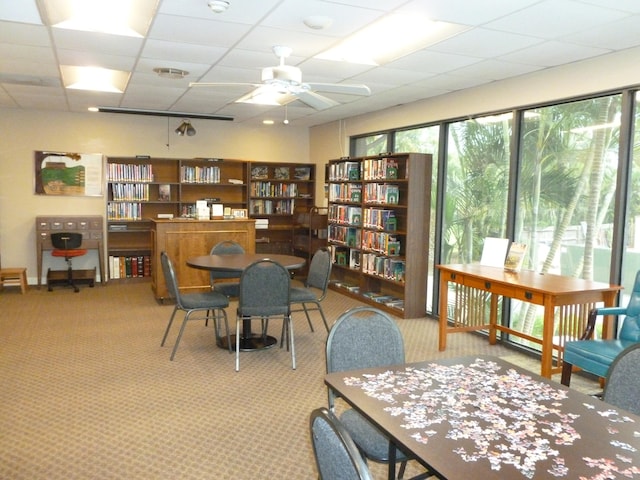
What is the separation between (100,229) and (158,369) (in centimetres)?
418

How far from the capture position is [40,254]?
7.54m

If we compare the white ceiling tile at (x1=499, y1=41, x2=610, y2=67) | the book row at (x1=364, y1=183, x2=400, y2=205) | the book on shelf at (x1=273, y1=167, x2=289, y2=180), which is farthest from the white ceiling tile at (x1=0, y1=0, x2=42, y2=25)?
the book on shelf at (x1=273, y1=167, x2=289, y2=180)

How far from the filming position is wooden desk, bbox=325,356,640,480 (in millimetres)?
1553

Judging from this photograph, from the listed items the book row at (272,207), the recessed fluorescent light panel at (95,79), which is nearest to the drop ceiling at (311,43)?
the recessed fluorescent light panel at (95,79)

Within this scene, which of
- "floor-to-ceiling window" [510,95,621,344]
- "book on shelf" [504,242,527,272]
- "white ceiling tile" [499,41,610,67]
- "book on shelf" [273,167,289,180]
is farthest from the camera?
"book on shelf" [273,167,289,180]

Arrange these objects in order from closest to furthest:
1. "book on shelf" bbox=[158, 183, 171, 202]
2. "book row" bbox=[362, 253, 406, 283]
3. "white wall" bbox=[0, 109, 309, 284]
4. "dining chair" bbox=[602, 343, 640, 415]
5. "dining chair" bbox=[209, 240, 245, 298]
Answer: "dining chair" bbox=[602, 343, 640, 415], "dining chair" bbox=[209, 240, 245, 298], "book row" bbox=[362, 253, 406, 283], "white wall" bbox=[0, 109, 309, 284], "book on shelf" bbox=[158, 183, 171, 202]

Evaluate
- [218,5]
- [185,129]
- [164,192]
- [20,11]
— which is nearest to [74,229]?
[164,192]

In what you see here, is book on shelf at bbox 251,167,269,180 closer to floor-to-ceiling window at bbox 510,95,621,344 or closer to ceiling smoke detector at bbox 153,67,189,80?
ceiling smoke detector at bbox 153,67,189,80

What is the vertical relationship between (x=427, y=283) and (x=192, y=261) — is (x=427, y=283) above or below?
below

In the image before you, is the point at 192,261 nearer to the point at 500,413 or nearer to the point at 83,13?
the point at 83,13

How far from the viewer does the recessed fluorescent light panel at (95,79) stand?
5594mm

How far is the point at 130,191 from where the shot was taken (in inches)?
326

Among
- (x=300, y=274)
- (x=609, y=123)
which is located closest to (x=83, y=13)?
(x=609, y=123)

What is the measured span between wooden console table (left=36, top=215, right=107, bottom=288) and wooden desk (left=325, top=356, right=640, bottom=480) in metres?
6.59
